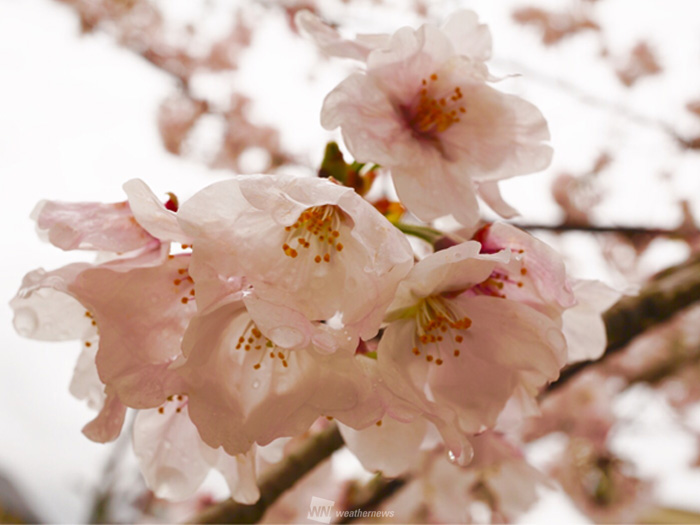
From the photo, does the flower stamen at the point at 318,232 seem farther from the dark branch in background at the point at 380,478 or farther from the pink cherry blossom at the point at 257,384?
the dark branch in background at the point at 380,478

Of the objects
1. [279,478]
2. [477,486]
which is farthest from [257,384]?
[477,486]

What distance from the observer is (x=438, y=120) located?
2.53 ft

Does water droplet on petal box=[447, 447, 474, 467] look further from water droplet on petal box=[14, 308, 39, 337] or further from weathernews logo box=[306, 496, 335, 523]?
water droplet on petal box=[14, 308, 39, 337]

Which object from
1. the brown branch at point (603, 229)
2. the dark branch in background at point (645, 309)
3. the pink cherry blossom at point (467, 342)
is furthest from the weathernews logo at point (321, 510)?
the brown branch at point (603, 229)

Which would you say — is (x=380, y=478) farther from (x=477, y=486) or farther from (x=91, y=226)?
(x=91, y=226)

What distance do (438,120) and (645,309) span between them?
2.44ft

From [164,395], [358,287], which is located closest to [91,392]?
[164,395]

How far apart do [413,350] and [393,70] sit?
14.4 inches

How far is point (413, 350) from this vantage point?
589mm

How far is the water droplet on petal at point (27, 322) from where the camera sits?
0.69 meters

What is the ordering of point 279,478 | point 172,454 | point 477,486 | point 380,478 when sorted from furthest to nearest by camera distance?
point 477,486 → point 380,478 → point 279,478 → point 172,454

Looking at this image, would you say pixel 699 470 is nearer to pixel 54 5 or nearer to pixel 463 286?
pixel 463 286

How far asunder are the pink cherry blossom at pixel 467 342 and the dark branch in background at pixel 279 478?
382 millimetres

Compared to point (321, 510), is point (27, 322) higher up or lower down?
higher up
